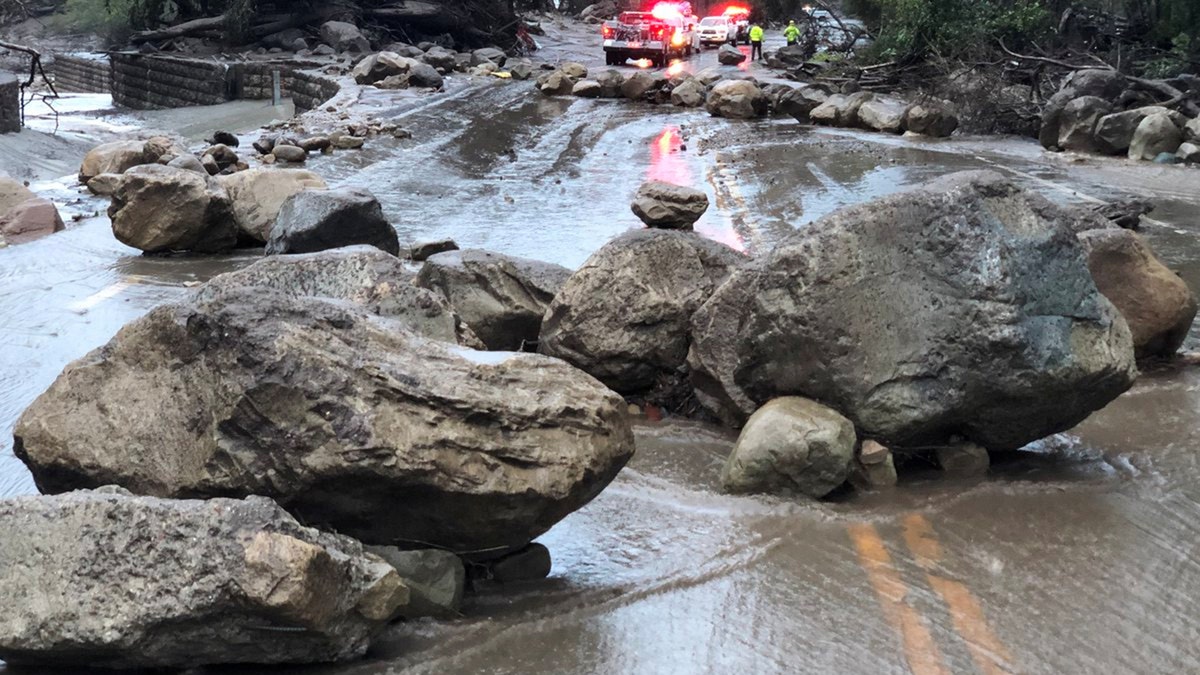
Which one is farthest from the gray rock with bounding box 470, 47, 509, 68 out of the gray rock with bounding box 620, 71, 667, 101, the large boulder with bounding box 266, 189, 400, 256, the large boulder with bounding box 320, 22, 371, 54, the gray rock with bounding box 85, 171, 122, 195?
the large boulder with bounding box 266, 189, 400, 256

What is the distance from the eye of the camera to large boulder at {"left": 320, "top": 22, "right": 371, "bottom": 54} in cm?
3816

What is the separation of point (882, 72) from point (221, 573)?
25919 millimetres

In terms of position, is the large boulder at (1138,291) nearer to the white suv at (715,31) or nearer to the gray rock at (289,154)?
the gray rock at (289,154)

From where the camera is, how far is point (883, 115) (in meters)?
22.4

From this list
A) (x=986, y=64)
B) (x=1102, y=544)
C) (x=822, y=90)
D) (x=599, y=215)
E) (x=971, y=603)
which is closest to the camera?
(x=971, y=603)

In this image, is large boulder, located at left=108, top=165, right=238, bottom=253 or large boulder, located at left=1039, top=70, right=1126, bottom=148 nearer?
large boulder, located at left=108, top=165, right=238, bottom=253

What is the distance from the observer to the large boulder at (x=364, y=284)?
6.22 metres

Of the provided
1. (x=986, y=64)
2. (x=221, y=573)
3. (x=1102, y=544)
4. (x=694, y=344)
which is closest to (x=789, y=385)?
(x=694, y=344)

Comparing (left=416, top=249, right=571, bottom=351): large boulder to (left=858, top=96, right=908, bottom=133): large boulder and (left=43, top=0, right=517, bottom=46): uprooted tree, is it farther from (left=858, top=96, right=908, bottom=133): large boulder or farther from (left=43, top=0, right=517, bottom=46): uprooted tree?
(left=43, top=0, right=517, bottom=46): uprooted tree

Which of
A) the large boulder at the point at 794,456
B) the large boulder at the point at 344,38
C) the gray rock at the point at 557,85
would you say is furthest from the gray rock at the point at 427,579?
the large boulder at the point at 344,38

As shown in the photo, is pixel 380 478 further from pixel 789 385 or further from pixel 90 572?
pixel 789 385

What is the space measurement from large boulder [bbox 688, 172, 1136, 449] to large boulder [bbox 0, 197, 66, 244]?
28.8 feet

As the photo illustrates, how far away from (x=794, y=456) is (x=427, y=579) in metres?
2.00

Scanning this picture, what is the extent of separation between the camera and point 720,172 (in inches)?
672
